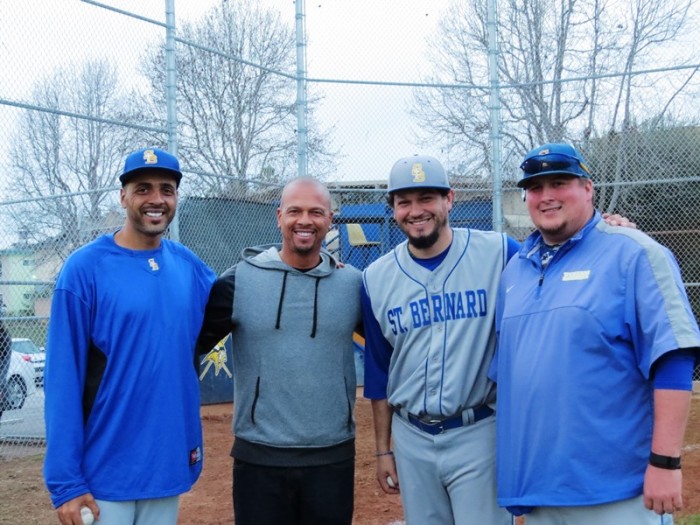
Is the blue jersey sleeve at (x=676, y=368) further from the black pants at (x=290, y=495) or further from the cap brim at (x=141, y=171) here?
the cap brim at (x=141, y=171)

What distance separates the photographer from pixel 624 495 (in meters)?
2.84

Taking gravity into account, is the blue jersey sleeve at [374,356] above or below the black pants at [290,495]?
above

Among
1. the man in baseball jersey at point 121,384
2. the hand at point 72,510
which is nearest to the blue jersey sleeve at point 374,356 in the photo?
the man in baseball jersey at point 121,384

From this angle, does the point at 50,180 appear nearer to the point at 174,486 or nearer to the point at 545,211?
the point at 174,486

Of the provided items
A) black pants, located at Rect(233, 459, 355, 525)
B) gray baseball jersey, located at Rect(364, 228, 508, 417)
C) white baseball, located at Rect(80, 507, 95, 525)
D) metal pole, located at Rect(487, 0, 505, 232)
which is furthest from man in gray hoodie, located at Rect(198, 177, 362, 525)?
metal pole, located at Rect(487, 0, 505, 232)

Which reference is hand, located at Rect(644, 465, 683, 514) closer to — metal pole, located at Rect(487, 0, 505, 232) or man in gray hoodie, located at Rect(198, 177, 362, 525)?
man in gray hoodie, located at Rect(198, 177, 362, 525)

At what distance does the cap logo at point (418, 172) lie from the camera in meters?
3.62

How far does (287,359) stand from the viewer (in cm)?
353

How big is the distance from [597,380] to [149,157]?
82.1 inches

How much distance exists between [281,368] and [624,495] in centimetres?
154

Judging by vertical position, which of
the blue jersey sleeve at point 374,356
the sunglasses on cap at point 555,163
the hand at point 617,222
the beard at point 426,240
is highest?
the sunglasses on cap at point 555,163

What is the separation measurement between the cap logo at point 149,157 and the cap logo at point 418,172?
46.5 inches

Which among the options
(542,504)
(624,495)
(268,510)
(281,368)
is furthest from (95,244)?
(624,495)

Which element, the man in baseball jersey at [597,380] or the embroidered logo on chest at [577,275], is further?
the embroidered logo on chest at [577,275]
